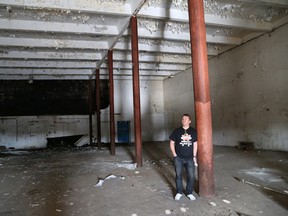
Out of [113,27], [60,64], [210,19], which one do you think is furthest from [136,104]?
[60,64]

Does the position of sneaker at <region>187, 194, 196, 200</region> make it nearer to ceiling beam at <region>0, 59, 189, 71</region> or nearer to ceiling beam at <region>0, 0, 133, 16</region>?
ceiling beam at <region>0, 0, 133, 16</region>

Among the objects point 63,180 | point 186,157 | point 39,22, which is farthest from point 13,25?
point 186,157

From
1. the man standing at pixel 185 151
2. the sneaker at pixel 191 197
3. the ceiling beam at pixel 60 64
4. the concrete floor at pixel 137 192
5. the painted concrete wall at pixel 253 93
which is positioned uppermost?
the ceiling beam at pixel 60 64

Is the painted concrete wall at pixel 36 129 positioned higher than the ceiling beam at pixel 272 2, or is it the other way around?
the ceiling beam at pixel 272 2

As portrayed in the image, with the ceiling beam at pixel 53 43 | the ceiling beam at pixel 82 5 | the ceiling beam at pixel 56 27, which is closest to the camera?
the ceiling beam at pixel 82 5

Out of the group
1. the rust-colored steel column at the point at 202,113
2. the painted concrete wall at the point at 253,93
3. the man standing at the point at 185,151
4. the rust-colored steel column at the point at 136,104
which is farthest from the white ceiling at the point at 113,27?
the man standing at the point at 185,151

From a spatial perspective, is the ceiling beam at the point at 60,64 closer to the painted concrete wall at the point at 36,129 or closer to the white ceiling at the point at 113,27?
the white ceiling at the point at 113,27

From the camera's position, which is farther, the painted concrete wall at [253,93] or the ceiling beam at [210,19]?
the painted concrete wall at [253,93]

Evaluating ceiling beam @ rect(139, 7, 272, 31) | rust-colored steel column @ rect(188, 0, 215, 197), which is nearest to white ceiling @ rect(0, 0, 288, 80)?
ceiling beam @ rect(139, 7, 272, 31)

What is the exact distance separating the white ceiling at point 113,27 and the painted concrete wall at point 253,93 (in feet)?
1.58

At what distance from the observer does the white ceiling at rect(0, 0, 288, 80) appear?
5.93 m

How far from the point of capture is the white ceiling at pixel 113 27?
19.4 feet

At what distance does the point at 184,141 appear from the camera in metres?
3.49

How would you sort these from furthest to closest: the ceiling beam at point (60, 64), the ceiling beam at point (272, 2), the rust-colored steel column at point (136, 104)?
the ceiling beam at point (60, 64), the rust-colored steel column at point (136, 104), the ceiling beam at point (272, 2)
